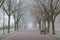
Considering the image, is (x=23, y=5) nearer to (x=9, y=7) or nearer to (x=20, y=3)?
(x=20, y=3)

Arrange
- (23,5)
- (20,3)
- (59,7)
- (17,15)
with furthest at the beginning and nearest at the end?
(17,15)
(23,5)
(20,3)
(59,7)

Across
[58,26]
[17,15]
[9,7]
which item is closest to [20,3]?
[17,15]

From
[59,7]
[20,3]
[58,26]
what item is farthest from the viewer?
[58,26]

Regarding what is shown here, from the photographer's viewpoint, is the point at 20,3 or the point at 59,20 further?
the point at 59,20

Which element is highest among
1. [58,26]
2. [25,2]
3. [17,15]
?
[25,2]

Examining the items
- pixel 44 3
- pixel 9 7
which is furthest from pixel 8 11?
pixel 44 3

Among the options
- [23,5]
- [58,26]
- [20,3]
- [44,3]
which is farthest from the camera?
[58,26]

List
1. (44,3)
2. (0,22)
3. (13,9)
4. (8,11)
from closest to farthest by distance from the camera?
(44,3) → (8,11) → (13,9) → (0,22)

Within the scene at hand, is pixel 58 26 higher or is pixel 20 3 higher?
pixel 20 3

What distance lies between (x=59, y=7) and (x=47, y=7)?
4375mm

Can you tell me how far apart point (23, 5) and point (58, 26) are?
21797 millimetres

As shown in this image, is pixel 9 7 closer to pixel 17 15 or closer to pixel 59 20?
pixel 17 15

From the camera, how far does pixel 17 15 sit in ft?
198

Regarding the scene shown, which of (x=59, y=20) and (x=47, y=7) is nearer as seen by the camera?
(x=47, y=7)
